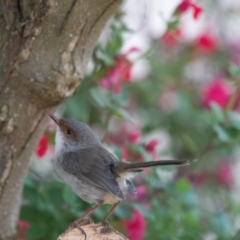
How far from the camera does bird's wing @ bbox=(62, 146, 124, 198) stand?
275 centimetres

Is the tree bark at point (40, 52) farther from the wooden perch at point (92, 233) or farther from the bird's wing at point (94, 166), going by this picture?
Answer: the wooden perch at point (92, 233)

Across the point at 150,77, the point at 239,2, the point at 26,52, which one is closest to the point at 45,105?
the point at 26,52

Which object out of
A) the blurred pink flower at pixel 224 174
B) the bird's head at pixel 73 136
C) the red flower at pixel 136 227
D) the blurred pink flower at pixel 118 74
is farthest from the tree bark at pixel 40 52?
the blurred pink flower at pixel 224 174

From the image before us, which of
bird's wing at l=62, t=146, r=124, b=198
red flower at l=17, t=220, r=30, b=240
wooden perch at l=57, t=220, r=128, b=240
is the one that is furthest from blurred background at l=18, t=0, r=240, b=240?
wooden perch at l=57, t=220, r=128, b=240

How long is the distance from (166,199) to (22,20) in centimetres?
147

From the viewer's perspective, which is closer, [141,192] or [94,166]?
[94,166]

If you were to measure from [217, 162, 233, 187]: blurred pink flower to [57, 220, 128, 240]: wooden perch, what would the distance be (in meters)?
2.91

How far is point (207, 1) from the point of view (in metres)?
5.23

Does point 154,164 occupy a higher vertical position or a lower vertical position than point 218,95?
higher

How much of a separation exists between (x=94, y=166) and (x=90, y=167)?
21 mm

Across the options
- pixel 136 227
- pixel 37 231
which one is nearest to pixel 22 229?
pixel 37 231

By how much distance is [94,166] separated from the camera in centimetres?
284

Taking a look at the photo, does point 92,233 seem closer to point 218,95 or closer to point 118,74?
point 118,74

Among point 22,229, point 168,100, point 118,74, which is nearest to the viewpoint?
point 22,229
